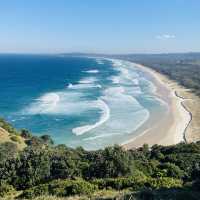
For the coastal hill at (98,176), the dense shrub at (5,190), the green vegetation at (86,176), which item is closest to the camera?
the coastal hill at (98,176)

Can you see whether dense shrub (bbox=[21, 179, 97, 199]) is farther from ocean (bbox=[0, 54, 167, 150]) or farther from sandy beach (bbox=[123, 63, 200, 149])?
sandy beach (bbox=[123, 63, 200, 149])

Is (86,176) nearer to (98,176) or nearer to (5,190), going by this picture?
(98,176)

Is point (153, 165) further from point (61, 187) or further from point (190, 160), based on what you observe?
point (61, 187)

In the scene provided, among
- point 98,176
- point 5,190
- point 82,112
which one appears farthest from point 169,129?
point 5,190

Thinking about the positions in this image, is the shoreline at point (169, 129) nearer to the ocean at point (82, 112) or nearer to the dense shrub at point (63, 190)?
the ocean at point (82, 112)

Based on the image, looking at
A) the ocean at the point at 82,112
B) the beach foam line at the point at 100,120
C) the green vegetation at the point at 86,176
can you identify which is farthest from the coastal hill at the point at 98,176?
the beach foam line at the point at 100,120

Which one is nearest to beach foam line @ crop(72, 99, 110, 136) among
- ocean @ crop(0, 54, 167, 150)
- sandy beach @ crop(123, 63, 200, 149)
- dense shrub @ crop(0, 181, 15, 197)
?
ocean @ crop(0, 54, 167, 150)

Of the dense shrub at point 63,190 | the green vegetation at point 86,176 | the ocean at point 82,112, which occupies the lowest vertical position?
the ocean at point 82,112

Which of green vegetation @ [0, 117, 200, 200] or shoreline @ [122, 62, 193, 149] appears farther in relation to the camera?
shoreline @ [122, 62, 193, 149]

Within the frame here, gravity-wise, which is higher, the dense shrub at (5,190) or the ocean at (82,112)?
the dense shrub at (5,190)

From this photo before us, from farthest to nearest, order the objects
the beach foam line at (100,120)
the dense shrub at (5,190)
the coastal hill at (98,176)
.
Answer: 1. the beach foam line at (100,120)
2. the dense shrub at (5,190)
3. the coastal hill at (98,176)

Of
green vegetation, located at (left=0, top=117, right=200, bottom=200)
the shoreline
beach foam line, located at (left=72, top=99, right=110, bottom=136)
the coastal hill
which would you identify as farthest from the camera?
beach foam line, located at (left=72, top=99, right=110, bottom=136)
